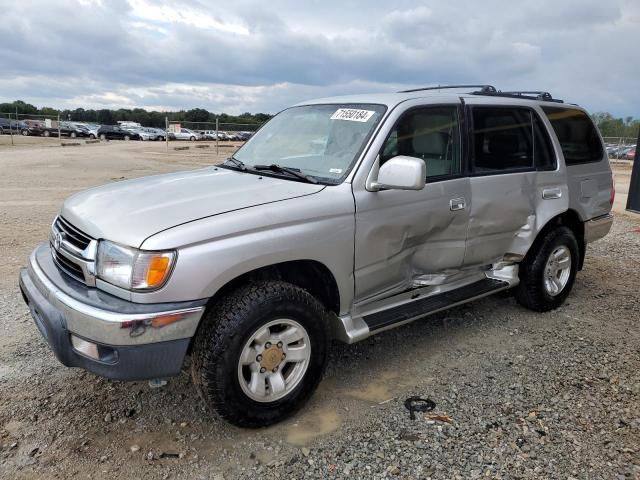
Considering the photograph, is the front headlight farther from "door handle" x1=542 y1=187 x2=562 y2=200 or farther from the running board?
"door handle" x1=542 y1=187 x2=562 y2=200

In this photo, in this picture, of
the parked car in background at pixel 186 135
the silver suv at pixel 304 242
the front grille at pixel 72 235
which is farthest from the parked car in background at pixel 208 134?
the front grille at pixel 72 235

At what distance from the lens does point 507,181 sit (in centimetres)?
406

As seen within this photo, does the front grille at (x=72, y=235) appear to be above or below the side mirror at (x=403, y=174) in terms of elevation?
below

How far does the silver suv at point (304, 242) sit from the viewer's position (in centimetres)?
249

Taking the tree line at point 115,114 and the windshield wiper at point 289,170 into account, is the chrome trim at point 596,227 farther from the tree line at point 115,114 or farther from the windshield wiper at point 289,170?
the tree line at point 115,114

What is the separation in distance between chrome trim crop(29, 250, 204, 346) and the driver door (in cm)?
112

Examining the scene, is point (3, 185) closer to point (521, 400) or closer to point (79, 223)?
point (79, 223)

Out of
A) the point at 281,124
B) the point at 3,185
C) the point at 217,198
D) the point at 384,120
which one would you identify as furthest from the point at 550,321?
the point at 3,185

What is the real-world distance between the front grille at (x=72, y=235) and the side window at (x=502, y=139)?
2.74m

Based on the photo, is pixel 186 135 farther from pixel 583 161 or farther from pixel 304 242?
pixel 304 242

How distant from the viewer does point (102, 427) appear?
289cm

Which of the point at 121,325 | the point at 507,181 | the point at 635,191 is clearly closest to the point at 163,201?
the point at 121,325

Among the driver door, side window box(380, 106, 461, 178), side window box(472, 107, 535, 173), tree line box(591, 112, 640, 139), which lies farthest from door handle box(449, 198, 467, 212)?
tree line box(591, 112, 640, 139)

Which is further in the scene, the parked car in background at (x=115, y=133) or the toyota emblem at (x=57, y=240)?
the parked car in background at (x=115, y=133)
